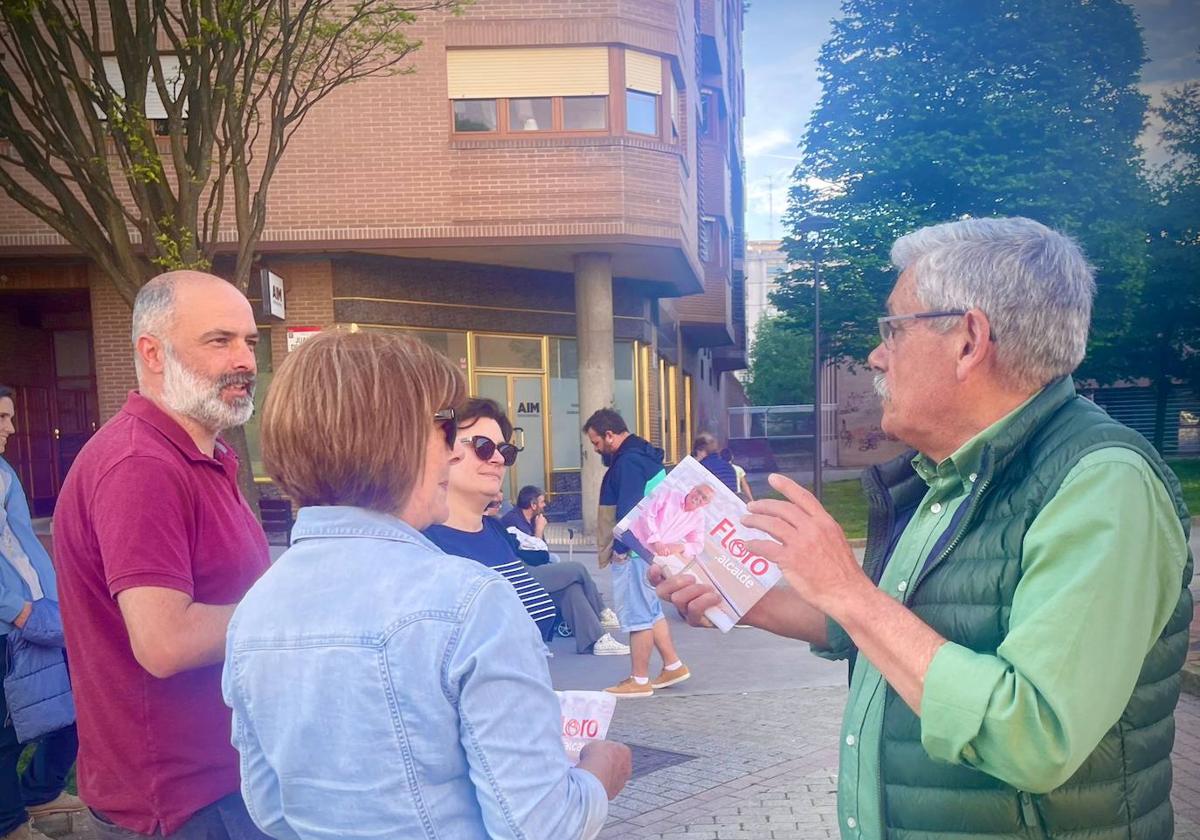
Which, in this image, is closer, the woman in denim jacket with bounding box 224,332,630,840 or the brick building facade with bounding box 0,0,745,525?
the woman in denim jacket with bounding box 224,332,630,840

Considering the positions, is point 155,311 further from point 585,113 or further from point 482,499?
point 585,113

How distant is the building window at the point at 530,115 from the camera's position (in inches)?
656

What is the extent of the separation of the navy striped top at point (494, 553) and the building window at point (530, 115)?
43.5ft

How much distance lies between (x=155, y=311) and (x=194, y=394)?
27 cm

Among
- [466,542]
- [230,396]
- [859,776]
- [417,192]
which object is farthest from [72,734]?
[417,192]

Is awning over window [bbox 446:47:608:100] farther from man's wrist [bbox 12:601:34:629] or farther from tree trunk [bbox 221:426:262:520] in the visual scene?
man's wrist [bbox 12:601:34:629]

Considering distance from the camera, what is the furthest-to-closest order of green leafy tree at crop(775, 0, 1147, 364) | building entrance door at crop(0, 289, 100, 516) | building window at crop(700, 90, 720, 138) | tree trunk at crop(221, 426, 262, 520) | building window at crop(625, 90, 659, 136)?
building window at crop(700, 90, 720, 138)
green leafy tree at crop(775, 0, 1147, 364)
building entrance door at crop(0, 289, 100, 516)
building window at crop(625, 90, 659, 136)
tree trunk at crop(221, 426, 262, 520)

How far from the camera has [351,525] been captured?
62.9 inches

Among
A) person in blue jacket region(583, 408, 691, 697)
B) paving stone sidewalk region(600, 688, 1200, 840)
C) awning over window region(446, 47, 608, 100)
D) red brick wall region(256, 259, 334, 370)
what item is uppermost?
awning over window region(446, 47, 608, 100)

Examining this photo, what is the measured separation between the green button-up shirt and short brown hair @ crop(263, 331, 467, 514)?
3.15 ft

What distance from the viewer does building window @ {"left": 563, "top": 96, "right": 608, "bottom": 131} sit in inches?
652

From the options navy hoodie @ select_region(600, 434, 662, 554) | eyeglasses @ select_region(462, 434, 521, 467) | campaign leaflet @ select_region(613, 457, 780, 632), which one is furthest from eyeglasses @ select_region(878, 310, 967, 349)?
navy hoodie @ select_region(600, 434, 662, 554)

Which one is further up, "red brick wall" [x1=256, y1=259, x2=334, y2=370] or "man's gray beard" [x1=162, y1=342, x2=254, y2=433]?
"red brick wall" [x1=256, y1=259, x2=334, y2=370]

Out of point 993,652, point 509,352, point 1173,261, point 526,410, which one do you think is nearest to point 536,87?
point 509,352
